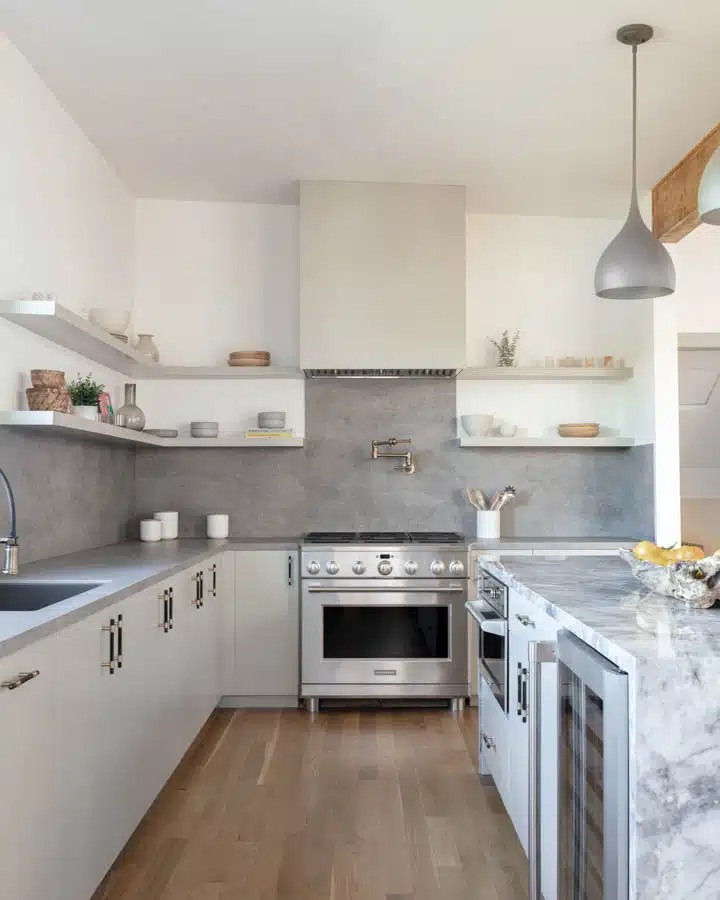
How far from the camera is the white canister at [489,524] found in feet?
15.4

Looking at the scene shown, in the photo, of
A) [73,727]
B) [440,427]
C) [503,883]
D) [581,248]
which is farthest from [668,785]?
[581,248]

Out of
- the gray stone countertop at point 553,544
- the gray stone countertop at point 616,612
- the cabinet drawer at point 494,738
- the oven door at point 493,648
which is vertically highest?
the gray stone countertop at point 616,612

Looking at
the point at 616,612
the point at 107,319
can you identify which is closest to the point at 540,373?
the point at 107,319

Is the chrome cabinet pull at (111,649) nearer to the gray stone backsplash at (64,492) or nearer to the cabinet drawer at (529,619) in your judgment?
the gray stone backsplash at (64,492)

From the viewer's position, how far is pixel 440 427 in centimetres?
491

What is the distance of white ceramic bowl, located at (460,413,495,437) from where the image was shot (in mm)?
4711

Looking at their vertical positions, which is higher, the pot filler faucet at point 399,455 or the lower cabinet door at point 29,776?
the pot filler faucet at point 399,455

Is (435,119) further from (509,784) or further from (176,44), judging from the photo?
(509,784)

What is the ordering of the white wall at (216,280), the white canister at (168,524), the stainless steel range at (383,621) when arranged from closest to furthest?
the stainless steel range at (383,621), the white canister at (168,524), the white wall at (216,280)

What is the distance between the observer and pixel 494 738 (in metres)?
3.05

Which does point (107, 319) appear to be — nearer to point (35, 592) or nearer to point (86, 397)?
point (86, 397)

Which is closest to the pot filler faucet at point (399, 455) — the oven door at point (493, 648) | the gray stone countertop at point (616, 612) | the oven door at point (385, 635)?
the oven door at point (385, 635)

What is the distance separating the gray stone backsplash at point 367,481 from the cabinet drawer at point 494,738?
1.72 metres

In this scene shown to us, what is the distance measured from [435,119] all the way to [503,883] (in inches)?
122
